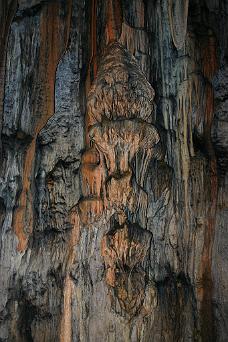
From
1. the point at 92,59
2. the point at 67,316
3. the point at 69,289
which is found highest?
the point at 92,59

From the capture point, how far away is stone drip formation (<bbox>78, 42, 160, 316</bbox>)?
12.0ft

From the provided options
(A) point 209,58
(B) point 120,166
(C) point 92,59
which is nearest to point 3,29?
(C) point 92,59

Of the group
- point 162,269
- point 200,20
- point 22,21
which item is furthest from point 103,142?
point 200,20

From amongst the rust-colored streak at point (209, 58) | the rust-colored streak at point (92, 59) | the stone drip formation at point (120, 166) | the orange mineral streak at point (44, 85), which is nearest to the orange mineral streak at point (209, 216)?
the rust-colored streak at point (209, 58)

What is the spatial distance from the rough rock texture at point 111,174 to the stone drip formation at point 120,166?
1 cm

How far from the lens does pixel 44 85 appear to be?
4.22m

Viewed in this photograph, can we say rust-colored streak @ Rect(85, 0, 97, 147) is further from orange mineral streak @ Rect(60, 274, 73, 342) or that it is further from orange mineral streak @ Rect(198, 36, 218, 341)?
orange mineral streak @ Rect(60, 274, 73, 342)

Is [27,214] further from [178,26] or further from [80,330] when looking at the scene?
[178,26]

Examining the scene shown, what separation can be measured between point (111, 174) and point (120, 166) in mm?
95

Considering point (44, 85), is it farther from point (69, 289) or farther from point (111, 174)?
point (69, 289)

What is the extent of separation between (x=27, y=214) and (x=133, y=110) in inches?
48.4

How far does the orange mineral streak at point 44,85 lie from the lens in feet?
13.0

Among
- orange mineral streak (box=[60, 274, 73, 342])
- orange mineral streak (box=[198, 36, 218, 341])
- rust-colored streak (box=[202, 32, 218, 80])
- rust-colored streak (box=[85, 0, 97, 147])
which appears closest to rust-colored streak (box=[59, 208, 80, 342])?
orange mineral streak (box=[60, 274, 73, 342])

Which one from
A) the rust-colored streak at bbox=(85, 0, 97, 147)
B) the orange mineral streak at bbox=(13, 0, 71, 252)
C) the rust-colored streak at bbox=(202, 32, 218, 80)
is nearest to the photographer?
the orange mineral streak at bbox=(13, 0, 71, 252)
